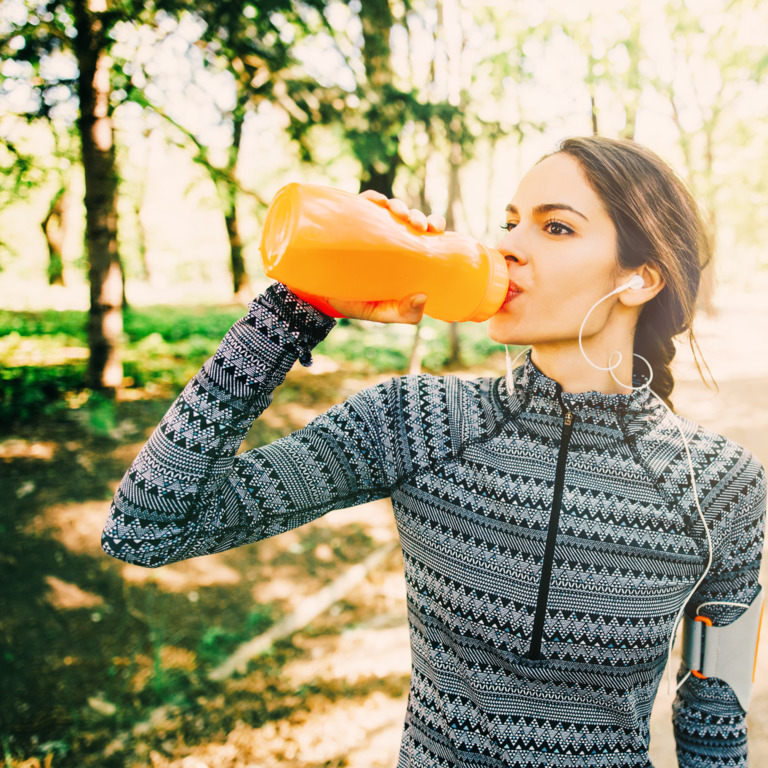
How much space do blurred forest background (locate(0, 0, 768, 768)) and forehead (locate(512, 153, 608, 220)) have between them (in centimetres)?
16

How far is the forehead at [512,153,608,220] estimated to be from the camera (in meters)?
1.38

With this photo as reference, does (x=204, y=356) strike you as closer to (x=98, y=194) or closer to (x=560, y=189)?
(x=98, y=194)

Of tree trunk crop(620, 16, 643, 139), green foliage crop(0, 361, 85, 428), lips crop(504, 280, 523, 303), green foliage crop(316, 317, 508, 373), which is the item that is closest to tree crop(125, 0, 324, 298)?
green foliage crop(0, 361, 85, 428)

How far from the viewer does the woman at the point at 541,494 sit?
1236 millimetres

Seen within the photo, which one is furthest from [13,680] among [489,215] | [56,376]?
[489,215]

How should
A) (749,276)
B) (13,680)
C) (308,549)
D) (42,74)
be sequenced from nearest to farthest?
(13,680) < (308,549) < (42,74) < (749,276)

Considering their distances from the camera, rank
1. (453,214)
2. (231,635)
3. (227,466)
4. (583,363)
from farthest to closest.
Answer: (453,214) < (231,635) < (583,363) < (227,466)

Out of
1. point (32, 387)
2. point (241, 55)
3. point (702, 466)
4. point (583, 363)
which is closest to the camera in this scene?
point (702, 466)

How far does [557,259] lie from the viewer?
4.50 ft

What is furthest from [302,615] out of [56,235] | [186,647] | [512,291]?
[56,235]

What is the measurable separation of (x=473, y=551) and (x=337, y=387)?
6.44 meters

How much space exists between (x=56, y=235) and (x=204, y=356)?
1191 centimetres

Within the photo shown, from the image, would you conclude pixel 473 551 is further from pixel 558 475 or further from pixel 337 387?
pixel 337 387

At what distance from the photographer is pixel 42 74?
214 inches
